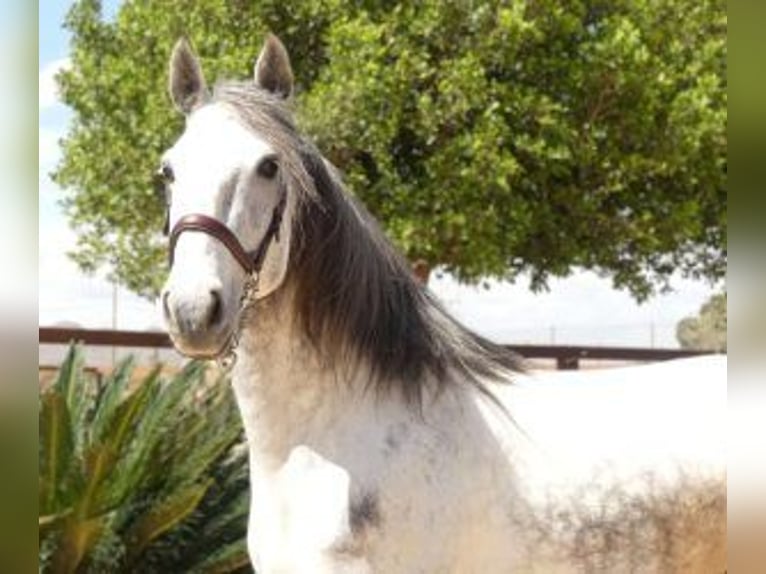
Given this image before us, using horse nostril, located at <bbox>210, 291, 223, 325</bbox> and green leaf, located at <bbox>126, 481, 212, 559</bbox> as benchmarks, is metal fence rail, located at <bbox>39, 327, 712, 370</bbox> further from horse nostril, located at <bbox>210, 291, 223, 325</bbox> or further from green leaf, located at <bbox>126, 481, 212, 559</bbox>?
horse nostril, located at <bbox>210, 291, 223, 325</bbox>

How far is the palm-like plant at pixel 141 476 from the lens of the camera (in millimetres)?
4266

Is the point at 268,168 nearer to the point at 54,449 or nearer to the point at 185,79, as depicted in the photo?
the point at 185,79

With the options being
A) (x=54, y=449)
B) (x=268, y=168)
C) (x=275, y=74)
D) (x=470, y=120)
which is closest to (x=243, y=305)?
(x=268, y=168)

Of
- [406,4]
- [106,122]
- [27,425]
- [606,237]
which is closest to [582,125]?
[606,237]

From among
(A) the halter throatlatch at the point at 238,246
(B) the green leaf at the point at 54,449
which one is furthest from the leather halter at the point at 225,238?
(B) the green leaf at the point at 54,449

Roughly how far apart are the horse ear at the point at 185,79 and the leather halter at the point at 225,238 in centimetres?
51

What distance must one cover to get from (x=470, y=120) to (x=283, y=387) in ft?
28.4

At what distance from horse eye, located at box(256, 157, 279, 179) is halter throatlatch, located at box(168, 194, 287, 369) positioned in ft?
0.20

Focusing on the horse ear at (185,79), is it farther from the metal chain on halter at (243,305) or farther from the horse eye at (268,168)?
the metal chain on halter at (243,305)

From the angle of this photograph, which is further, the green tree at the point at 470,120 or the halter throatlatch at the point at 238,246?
the green tree at the point at 470,120

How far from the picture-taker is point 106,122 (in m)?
12.5

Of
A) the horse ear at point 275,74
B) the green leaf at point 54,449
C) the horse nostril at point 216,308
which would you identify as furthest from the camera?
the green leaf at point 54,449

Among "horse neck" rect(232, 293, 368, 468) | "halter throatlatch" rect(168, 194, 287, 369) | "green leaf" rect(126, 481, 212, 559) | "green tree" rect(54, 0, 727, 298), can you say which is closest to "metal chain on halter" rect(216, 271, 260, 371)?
"halter throatlatch" rect(168, 194, 287, 369)

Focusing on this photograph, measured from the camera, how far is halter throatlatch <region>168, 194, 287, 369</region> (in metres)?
2.11
